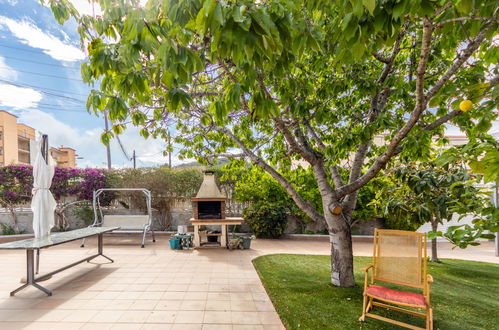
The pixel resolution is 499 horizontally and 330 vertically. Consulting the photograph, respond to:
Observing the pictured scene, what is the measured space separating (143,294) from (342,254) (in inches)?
122

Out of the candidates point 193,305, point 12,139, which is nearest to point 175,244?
point 193,305

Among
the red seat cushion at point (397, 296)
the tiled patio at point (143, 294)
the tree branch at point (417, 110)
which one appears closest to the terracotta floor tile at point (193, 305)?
the tiled patio at point (143, 294)

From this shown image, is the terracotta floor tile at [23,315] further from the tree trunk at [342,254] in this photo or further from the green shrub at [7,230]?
the green shrub at [7,230]

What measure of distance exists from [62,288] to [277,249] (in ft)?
16.2

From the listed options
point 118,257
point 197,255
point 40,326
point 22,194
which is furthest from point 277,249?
point 22,194

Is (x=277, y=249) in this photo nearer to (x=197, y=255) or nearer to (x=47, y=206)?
(x=197, y=255)

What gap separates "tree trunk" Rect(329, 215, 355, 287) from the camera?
4160mm

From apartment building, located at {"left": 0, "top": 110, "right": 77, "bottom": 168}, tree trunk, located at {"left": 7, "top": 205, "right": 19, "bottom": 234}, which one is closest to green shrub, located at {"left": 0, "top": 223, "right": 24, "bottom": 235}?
tree trunk, located at {"left": 7, "top": 205, "right": 19, "bottom": 234}

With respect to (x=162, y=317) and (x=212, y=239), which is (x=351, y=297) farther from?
(x=212, y=239)

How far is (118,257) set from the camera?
6.19 meters

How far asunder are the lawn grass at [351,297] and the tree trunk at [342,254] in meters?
0.15

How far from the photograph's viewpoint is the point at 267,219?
867cm

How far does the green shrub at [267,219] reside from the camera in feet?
28.3

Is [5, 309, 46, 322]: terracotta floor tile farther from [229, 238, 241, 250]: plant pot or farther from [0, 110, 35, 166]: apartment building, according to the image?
[0, 110, 35, 166]: apartment building
